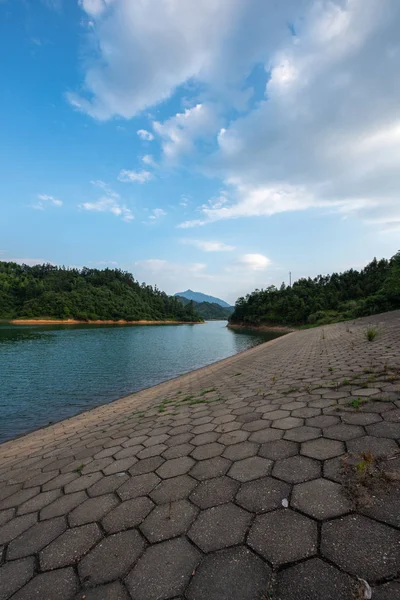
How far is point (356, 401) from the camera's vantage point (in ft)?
10.1

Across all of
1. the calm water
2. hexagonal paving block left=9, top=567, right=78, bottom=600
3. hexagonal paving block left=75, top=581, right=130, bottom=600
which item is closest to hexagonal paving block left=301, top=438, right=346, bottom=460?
hexagonal paving block left=75, top=581, right=130, bottom=600

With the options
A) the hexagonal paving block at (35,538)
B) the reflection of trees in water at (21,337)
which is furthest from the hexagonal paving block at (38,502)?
the reflection of trees in water at (21,337)

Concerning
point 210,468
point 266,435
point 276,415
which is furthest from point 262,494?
point 276,415

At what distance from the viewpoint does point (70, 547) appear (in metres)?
1.62

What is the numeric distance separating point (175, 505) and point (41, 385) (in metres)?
11.5

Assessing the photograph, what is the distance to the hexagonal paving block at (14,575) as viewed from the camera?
1.38 m

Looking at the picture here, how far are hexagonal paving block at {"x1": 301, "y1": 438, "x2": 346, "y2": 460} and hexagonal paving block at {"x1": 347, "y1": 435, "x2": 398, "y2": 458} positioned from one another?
0.08m

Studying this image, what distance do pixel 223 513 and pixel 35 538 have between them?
1.25 m

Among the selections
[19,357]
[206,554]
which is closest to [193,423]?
[206,554]

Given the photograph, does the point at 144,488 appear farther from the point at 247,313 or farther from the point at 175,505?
the point at 247,313

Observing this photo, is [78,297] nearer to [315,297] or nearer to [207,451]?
[315,297]

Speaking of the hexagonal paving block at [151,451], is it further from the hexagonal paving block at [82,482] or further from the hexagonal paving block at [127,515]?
the hexagonal paving block at [127,515]

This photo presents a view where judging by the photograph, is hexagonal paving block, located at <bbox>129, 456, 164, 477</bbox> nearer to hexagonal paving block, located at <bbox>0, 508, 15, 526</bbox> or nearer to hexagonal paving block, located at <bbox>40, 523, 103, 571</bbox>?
hexagonal paving block, located at <bbox>40, 523, 103, 571</bbox>

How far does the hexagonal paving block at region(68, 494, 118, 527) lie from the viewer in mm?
1849
